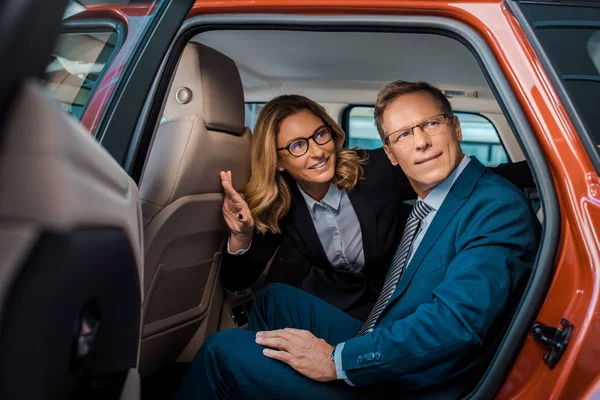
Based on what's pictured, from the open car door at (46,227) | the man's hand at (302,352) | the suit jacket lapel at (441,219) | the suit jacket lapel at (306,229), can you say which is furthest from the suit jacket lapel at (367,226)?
the open car door at (46,227)

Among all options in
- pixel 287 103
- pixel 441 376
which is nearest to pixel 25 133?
pixel 441 376

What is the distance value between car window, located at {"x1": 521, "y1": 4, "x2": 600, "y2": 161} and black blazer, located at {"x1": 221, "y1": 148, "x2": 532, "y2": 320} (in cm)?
105

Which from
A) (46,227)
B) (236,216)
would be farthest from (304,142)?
(46,227)

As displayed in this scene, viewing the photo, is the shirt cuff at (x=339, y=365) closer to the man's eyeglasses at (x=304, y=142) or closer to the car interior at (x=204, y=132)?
the car interior at (x=204, y=132)

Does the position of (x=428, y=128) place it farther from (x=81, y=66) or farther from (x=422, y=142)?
(x=81, y=66)

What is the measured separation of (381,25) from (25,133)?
99 centimetres

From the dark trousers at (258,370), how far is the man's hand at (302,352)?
0.08 feet

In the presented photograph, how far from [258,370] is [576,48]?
111 cm

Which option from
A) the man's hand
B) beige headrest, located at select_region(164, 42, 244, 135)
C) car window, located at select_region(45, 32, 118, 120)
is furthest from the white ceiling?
the man's hand

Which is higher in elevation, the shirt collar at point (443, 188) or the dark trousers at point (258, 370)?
the shirt collar at point (443, 188)

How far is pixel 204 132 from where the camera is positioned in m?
1.75

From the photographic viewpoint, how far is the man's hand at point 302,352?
1419 mm

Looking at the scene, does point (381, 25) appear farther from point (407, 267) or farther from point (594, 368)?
point (594, 368)

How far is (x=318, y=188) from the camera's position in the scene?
85.7 inches
